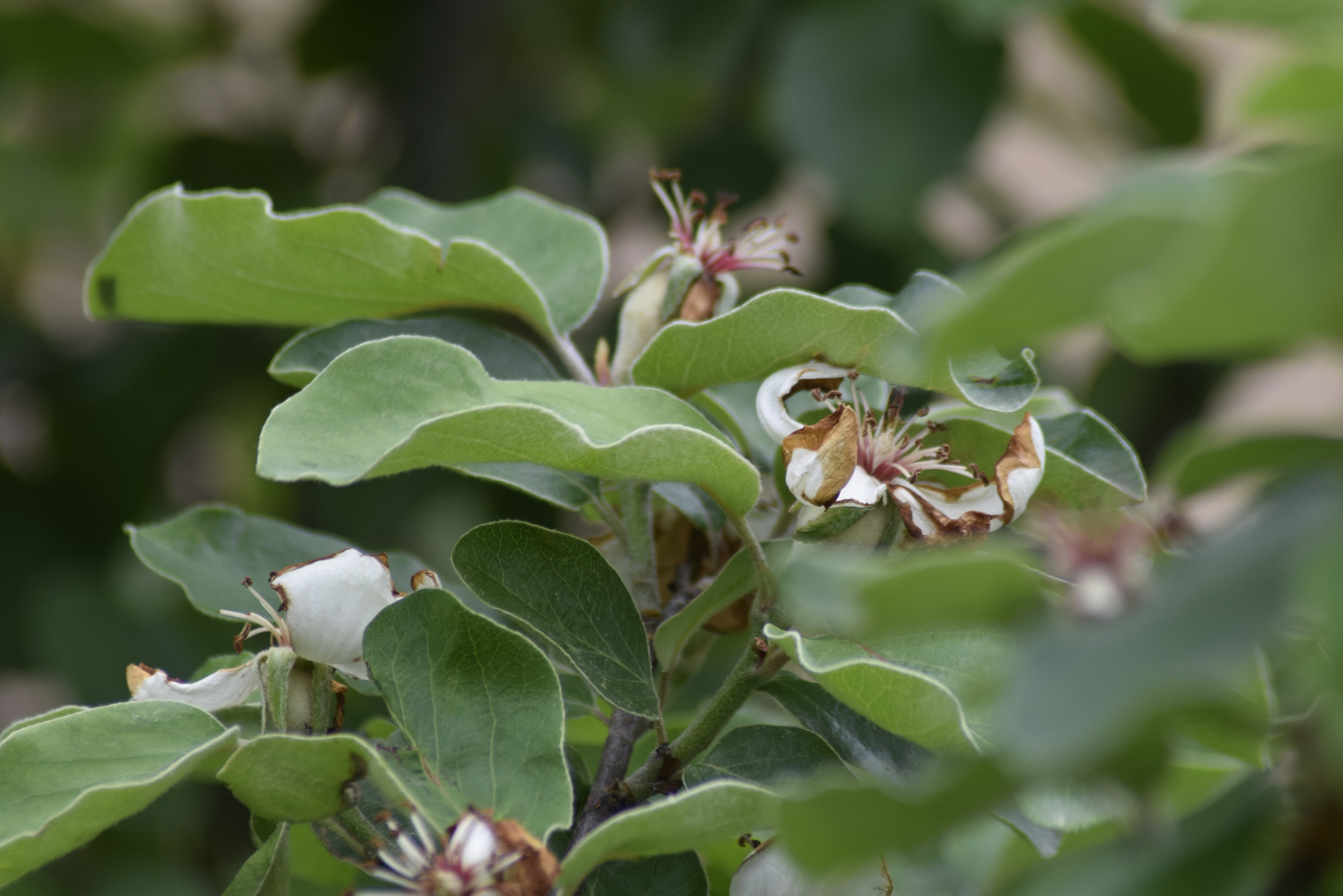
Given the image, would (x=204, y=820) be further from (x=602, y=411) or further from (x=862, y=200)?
(x=602, y=411)

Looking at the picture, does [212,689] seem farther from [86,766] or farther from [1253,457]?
→ [1253,457]

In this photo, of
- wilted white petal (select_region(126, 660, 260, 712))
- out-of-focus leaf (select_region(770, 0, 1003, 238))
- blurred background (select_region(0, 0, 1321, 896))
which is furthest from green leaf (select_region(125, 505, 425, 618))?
out-of-focus leaf (select_region(770, 0, 1003, 238))

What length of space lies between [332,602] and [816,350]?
0.17m

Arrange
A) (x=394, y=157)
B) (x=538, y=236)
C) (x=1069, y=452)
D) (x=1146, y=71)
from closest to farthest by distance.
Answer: (x=1069, y=452) < (x=538, y=236) < (x=1146, y=71) < (x=394, y=157)

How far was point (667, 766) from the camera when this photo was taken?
1.26ft

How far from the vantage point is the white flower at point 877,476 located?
14.0 inches

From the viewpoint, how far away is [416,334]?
1.36 ft

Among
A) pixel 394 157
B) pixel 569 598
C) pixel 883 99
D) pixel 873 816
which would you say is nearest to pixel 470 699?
pixel 569 598

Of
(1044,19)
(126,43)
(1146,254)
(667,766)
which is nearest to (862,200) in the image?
(1044,19)

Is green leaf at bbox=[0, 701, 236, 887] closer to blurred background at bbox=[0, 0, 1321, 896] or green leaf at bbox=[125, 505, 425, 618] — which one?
green leaf at bbox=[125, 505, 425, 618]

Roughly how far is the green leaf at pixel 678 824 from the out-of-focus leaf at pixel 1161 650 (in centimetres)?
10

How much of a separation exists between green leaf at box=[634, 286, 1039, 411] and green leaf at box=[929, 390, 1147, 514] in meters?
0.03

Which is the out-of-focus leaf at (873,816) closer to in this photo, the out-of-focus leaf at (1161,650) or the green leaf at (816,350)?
the out-of-focus leaf at (1161,650)

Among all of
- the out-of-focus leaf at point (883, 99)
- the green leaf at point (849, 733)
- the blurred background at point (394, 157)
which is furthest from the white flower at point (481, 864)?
the out-of-focus leaf at point (883, 99)
